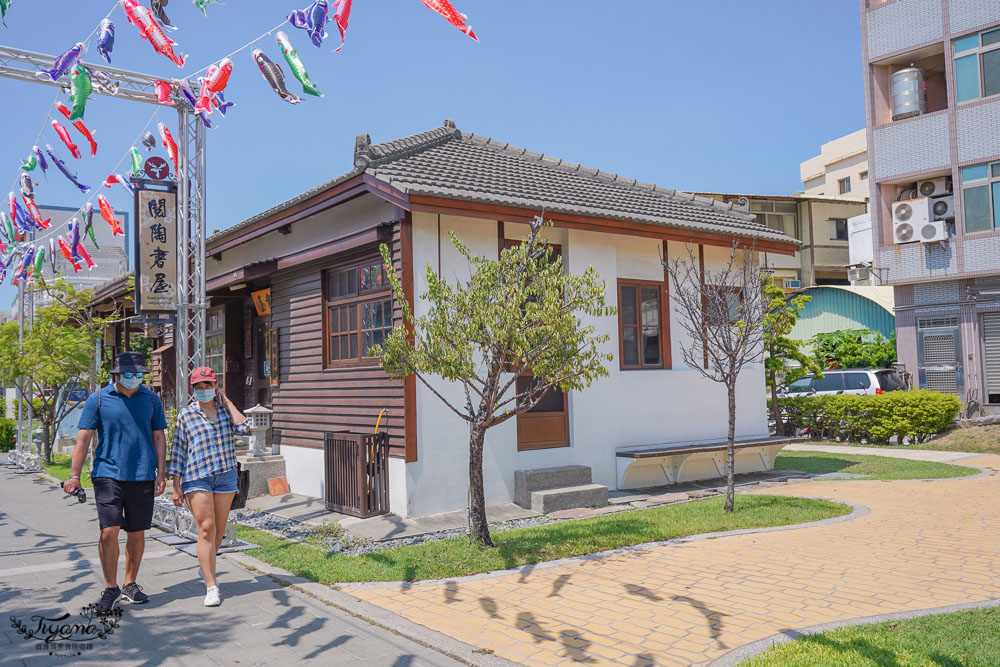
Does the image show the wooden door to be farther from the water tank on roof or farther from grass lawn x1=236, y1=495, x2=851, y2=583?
the water tank on roof

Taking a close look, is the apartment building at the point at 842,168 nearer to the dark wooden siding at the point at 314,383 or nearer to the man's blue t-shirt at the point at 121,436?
the dark wooden siding at the point at 314,383

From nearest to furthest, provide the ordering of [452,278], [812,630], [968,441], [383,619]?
1. [812,630]
2. [383,619]
3. [452,278]
4. [968,441]

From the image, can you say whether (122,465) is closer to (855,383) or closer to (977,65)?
(855,383)

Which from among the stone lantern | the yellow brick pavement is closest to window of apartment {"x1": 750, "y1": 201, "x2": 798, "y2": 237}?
the stone lantern

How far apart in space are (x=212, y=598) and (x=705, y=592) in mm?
3940

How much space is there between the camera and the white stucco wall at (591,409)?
384 inches

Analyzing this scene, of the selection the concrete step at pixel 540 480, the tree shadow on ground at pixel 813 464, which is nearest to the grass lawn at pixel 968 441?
the tree shadow on ground at pixel 813 464

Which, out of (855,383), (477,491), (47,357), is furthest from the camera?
(855,383)

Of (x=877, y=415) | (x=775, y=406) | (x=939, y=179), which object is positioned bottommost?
(x=877, y=415)

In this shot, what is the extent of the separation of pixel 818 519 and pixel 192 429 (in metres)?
7.07

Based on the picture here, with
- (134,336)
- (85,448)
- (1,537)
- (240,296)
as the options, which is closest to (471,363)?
(85,448)

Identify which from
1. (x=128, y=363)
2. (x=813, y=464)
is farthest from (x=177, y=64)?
(x=813, y=464)

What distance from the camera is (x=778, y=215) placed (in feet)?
108

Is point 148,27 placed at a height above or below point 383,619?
above
